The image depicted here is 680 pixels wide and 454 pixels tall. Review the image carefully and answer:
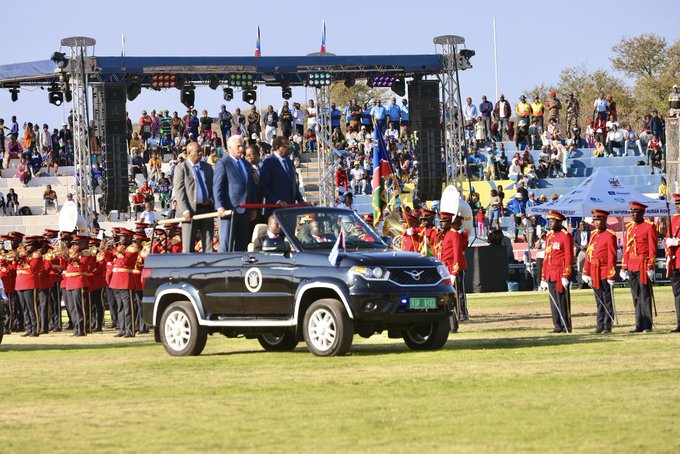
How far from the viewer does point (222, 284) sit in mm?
17609

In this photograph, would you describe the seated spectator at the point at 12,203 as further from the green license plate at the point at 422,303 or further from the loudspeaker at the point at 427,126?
the green license plate at the point at 422,303

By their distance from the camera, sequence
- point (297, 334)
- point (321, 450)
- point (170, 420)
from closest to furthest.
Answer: point (321, 450) → point (170, 420) → point (297, 334)

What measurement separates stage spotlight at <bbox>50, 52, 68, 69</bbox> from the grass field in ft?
64.0

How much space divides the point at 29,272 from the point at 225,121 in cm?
2487

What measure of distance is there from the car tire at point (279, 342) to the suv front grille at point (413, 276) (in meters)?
2.25

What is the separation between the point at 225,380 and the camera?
1448cm

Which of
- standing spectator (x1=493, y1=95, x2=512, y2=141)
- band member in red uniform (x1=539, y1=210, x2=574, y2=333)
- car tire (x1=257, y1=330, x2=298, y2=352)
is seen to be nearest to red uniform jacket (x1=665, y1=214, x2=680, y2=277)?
band member in red uniform (x1=539, y1=210, x2=574, y2=333)

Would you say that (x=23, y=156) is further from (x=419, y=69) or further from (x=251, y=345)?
(x=251, y=345)

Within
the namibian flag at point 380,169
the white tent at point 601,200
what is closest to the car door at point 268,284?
the namibian flag at point 380,169

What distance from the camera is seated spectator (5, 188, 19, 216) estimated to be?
157ft

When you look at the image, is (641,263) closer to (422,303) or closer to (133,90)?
(422,303)

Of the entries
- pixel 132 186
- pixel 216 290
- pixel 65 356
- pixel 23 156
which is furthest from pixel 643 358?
pixel 23 156

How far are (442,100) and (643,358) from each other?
2629 cm

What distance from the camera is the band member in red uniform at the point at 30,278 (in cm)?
2784
